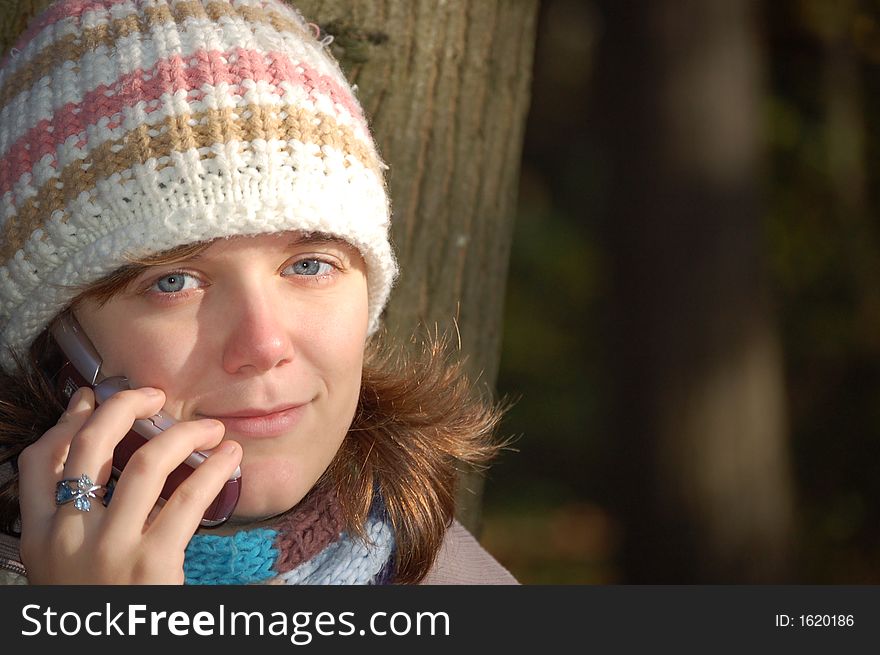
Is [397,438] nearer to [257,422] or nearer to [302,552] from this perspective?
[302,552]

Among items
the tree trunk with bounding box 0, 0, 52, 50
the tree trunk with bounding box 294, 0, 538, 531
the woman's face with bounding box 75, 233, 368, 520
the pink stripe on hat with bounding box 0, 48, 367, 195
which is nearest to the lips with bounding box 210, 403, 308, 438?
the woman's face with bounding box 75, 233, 368, 520

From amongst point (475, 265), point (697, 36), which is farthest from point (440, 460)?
point (697, 36)

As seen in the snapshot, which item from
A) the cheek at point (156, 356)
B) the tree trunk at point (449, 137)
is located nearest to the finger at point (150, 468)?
the cheek at point (156, 356)

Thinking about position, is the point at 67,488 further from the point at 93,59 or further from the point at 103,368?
the point at 93,59

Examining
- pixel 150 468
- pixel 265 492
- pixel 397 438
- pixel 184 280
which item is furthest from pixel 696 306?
pixel 150 468

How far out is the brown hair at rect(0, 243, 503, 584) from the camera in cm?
248

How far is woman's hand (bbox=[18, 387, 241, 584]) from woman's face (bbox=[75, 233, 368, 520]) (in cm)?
8

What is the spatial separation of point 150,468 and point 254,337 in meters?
0.34

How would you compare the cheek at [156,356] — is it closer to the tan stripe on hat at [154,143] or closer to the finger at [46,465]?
the finger at [46,465]

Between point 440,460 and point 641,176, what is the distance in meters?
3.85

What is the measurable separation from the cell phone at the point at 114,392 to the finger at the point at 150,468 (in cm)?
6

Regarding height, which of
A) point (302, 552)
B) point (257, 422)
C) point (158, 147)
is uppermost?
point (158, 147)

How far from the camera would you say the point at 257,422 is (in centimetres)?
224

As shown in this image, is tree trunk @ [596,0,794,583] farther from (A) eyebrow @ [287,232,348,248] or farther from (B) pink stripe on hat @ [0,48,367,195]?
(B) pink stripe on hat @ [0,48,367,195]
